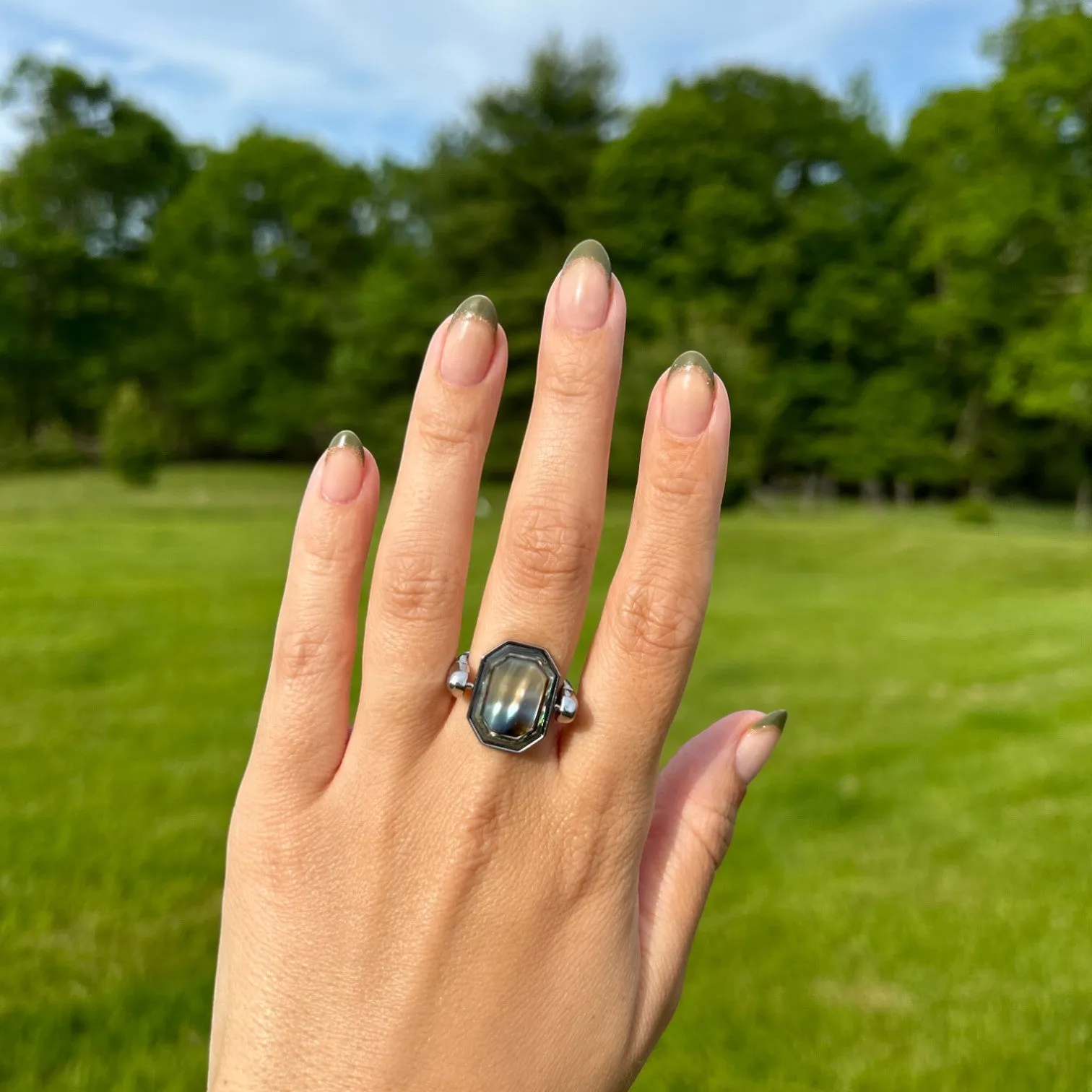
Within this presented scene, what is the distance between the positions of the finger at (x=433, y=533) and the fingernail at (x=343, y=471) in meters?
0.07

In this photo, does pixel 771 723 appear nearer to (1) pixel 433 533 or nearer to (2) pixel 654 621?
(2) pixel 654 621

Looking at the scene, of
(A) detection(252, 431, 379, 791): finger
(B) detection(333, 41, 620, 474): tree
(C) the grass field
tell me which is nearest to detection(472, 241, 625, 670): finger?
(A) detection(252, 431, 379, 791): finger

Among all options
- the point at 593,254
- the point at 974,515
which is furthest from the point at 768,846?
the point at 974,515

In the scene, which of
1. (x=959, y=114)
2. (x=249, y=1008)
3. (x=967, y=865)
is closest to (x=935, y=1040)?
(x=967, y=865)

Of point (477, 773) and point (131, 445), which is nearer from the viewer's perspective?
point (477, 773)

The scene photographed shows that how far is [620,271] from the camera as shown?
100 ft

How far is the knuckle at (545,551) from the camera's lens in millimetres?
1364

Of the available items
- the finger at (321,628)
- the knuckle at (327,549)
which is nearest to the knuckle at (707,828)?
the finger at (321,628)

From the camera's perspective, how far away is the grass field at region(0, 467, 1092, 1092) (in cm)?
224

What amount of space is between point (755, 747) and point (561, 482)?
59 cm

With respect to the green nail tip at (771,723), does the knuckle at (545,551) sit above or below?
above

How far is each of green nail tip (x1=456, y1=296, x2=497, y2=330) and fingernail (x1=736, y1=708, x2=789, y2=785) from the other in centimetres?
83

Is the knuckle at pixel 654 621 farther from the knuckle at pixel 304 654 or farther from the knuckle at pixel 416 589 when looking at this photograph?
the knuckle at pixel 304 654

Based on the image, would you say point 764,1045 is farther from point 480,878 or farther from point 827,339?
point 827,339
